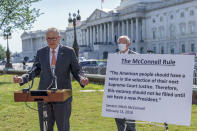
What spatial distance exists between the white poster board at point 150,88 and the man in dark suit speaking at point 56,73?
0.66m

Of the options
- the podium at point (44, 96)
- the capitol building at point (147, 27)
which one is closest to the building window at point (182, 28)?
the capitol building at point (147, 27)

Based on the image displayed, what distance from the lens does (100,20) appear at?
359 feet

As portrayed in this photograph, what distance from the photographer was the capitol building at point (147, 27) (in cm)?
7606

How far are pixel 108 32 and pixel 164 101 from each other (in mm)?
102402

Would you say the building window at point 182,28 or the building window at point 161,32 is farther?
the building window at point 161,32

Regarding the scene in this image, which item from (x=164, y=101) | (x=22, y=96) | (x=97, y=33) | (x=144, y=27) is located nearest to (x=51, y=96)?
(x=22, y=96)

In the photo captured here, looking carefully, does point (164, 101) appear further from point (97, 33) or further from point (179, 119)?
point (97, 33)

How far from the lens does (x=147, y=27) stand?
306ft

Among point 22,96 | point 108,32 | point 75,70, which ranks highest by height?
point 108,32

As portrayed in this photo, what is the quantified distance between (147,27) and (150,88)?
89299 millimetres

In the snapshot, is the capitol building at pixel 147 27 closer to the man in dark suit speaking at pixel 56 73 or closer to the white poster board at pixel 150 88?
the white poster board at pixel 150 88

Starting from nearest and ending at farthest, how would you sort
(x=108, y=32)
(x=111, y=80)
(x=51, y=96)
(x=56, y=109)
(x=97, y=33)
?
(x=51, y=96)
(x=56, y=109)
(x=111, y=80)
(x=108, y=32)
(x=97, y=33)

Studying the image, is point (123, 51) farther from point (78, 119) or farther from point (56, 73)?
point (78, 119)

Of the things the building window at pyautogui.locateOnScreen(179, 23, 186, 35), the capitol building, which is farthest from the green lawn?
the building window at pyautogui.locateOnScreen(179, 23, 186, 35)
